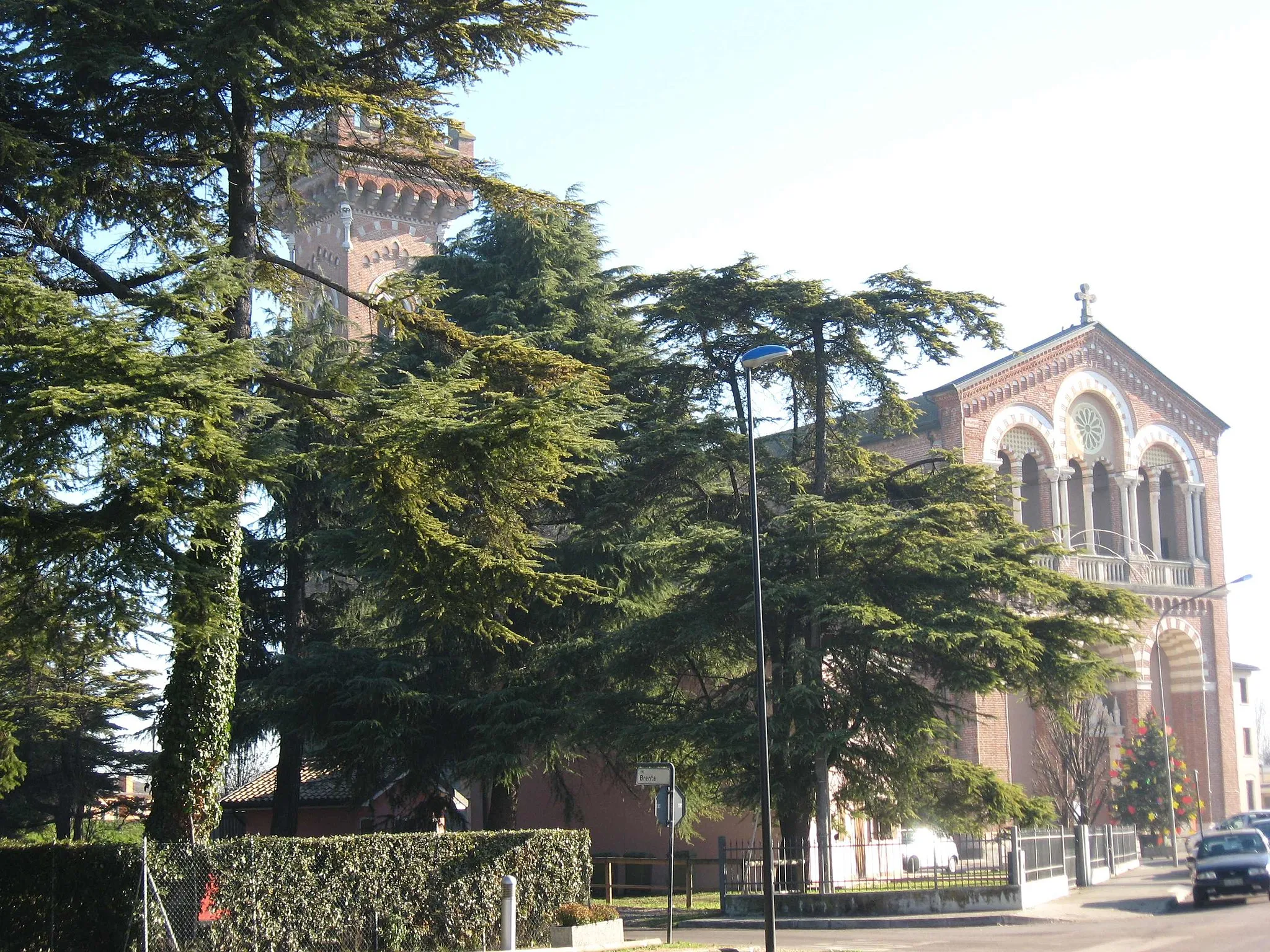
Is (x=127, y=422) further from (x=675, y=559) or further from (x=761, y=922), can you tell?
(x=761, y=922)

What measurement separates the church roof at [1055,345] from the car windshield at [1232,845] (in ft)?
58.6

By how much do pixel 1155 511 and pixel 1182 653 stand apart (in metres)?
Result: 4.97

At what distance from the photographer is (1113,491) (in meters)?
44.2

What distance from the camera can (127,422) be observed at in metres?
12.3

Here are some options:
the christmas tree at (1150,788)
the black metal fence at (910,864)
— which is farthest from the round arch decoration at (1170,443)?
the black metal fence at (910,864)

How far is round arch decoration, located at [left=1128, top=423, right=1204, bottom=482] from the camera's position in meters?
45.1

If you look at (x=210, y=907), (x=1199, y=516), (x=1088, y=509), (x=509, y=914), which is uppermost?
(x=1199, y=516)

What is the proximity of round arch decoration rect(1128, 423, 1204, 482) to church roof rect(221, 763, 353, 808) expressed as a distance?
2871 cm

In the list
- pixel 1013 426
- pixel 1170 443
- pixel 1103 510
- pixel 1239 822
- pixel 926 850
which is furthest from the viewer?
pixel 1170 443

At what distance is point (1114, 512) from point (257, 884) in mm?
35318

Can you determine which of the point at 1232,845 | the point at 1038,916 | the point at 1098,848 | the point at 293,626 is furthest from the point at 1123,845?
the point at 293,626

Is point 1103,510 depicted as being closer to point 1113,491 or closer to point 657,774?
point 1113,491

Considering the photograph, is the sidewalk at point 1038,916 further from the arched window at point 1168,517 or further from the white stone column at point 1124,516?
the arched window at point 1168,517

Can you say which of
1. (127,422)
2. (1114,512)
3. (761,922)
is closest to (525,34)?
(127,422)
